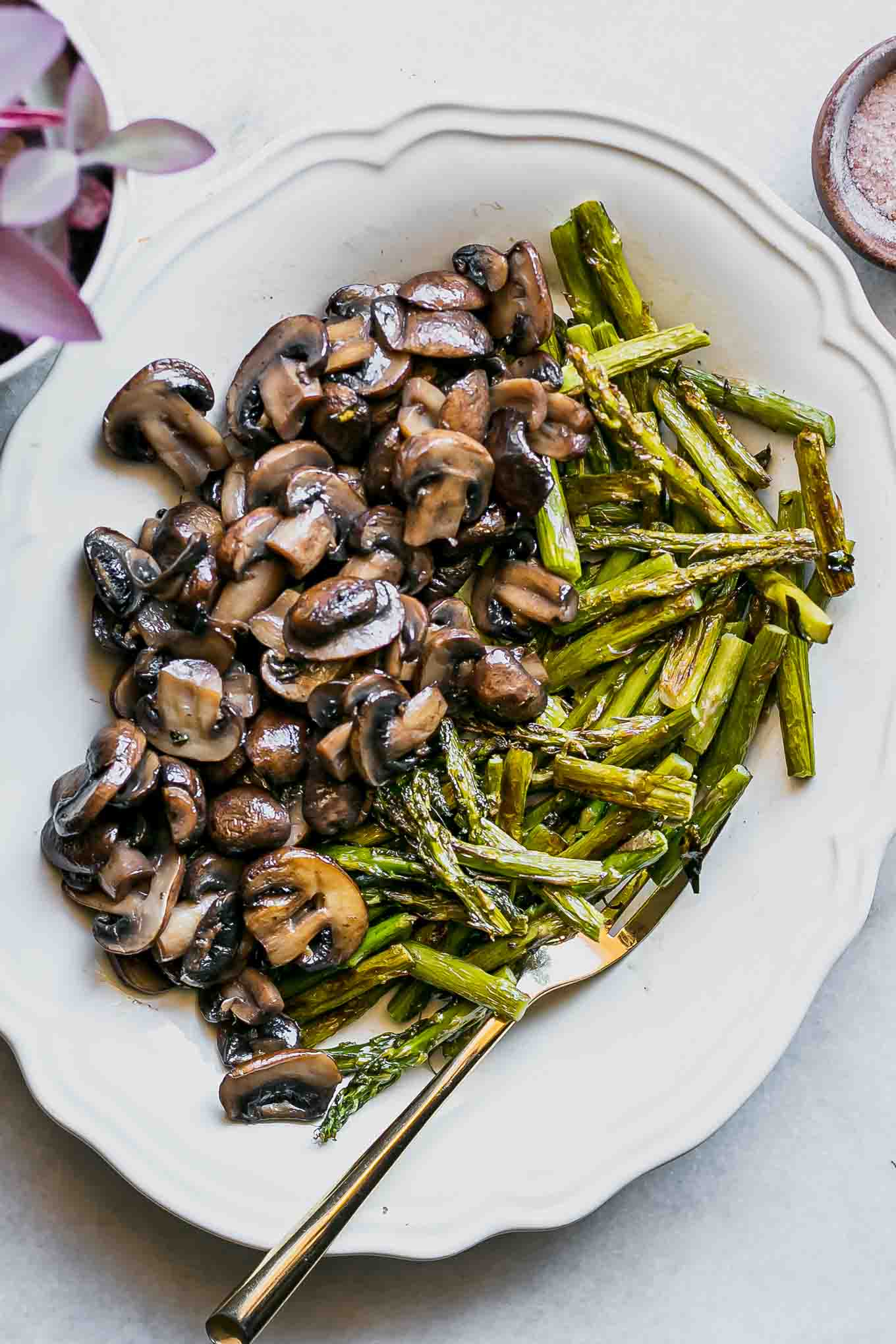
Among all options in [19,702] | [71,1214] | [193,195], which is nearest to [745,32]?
[193,195]

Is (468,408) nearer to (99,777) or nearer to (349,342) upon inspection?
(349,342)

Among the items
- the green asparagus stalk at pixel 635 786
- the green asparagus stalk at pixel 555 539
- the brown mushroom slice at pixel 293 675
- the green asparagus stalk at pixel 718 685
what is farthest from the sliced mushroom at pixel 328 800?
the green asparagus stalk at pixel 718 685

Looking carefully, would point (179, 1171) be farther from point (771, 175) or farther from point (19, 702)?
point (771, 175)

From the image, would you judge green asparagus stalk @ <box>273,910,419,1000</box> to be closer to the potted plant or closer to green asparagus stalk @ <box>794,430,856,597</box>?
green asparagus stalk @ <box>794,430,856,597</box>

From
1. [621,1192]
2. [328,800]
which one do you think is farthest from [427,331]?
[621,1192]

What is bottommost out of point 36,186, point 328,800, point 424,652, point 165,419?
point 328,800

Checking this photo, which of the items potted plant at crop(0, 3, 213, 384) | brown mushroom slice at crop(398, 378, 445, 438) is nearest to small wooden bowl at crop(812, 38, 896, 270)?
brown mushroom slice at crop(398, 378, 445, 438)
